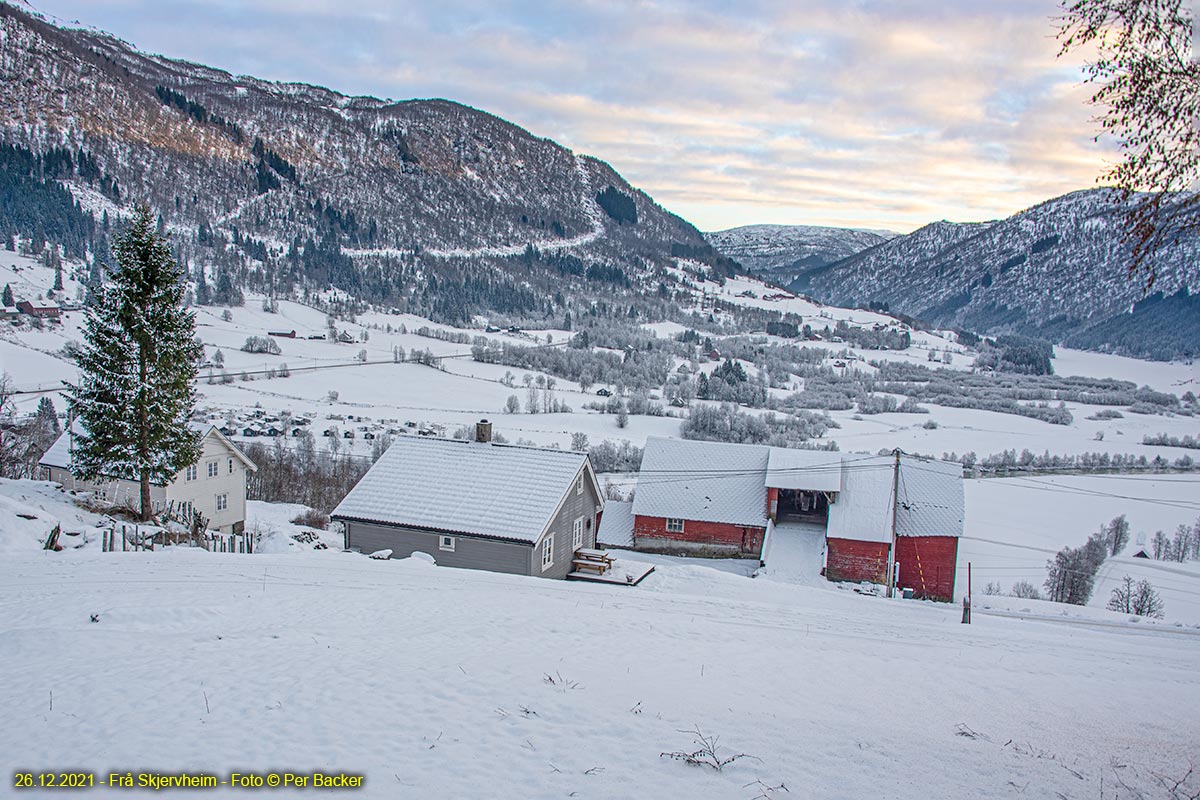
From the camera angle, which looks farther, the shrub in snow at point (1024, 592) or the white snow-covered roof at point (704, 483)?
the shrub in snow at point (1024, 592)

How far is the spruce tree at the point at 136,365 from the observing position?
20.8 meters

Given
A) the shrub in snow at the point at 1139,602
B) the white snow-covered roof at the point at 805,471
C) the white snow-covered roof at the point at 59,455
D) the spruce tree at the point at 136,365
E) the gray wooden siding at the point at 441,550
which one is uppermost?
the spruce tree at the point at 136,365

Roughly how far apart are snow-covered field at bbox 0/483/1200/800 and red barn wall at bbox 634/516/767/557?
52.9 feet

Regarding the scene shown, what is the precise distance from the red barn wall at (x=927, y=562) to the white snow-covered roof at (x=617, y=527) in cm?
1166

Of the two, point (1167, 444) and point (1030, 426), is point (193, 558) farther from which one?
point (1167, 444)

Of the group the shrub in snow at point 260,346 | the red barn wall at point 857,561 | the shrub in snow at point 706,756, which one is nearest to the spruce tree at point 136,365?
the shrub in snow at point 706,756

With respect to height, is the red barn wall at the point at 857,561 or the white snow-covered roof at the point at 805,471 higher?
the white snow-covered roof at the point at 805,471

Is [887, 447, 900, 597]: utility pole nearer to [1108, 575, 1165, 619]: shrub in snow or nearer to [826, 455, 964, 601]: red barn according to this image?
[826, 455, 964, 601]: red barn

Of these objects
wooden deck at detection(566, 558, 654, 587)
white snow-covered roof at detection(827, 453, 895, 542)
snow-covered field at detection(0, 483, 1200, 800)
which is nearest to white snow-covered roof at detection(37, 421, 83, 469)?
snow-covered field at detection(0, 483, 1200, 800)

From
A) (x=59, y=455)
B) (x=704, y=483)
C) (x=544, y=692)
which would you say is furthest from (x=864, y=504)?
(x=59, y=455)

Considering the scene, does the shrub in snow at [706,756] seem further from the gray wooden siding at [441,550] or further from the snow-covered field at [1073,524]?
the snow-covered field at [1073,524]

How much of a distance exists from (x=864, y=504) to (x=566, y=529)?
43.0 feet

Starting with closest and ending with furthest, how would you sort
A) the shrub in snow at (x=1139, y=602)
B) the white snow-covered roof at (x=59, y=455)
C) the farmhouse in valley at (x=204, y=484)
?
the farmhouse in valley at (x=204, y=484) < the shrub in snow at (x=1139, y=602) < the white snow-covered roof at (x=59, y=455)

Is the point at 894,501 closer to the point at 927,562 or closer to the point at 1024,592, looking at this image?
the point at 927,562
